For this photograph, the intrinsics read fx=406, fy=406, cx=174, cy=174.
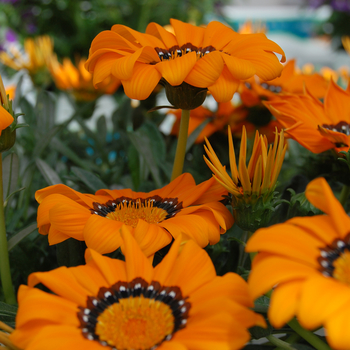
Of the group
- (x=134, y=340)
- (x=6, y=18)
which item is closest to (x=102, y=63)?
(x=134, y=340)

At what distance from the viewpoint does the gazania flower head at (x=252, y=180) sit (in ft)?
1.23

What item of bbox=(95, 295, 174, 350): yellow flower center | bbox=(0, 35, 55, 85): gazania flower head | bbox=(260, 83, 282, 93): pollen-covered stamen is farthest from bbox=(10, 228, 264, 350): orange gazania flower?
bbox=(0, 35, 55, 85): gazania flower head

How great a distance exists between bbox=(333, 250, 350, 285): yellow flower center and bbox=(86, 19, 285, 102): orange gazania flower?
179mm

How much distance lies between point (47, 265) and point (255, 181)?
11.5 inches

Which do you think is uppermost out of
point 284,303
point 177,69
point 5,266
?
point 177,69

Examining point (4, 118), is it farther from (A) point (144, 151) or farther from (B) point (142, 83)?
(A) point (144, 151)

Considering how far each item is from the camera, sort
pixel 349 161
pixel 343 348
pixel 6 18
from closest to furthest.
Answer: pixel 343 348
pixel 349 161
pixel 6 18

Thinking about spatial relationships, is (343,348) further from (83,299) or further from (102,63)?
(102,63)

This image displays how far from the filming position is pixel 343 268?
0.30 meters

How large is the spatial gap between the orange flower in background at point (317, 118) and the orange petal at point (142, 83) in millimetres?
161

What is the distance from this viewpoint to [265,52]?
418 millimetres

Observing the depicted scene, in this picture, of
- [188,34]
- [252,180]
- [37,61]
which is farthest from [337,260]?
[37,61]

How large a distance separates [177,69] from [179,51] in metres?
0.12

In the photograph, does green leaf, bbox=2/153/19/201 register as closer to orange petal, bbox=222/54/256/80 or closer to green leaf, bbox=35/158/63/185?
green leaf, bbox=35/158/63/185
